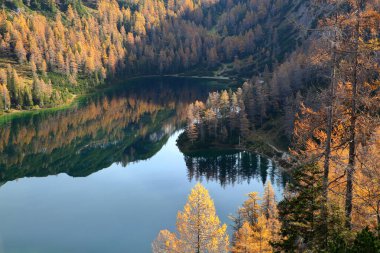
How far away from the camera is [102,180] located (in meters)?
111

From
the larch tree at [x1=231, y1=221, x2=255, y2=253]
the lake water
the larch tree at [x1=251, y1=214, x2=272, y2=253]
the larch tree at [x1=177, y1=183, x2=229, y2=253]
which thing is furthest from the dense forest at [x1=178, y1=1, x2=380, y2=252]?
the lake water

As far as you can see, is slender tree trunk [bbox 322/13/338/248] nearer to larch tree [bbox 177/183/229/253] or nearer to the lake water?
larch tree [bbox 177/183/229/253]

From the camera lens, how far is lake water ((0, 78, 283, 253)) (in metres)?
76.5

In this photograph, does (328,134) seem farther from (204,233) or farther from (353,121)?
(204,233)

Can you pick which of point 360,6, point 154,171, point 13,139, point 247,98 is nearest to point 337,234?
point 360,6

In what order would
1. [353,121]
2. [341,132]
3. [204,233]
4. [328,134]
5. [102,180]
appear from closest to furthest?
[353,121]
[328,134]
[341,132]
[204,233]
[102,180]

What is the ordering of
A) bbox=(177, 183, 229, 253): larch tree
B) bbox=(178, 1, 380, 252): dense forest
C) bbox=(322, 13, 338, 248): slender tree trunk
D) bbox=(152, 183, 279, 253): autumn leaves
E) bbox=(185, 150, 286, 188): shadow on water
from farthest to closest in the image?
bbox=(185, 150, 286, 188): shadow on water
bbox=(177, 183, 229, 253): larch tree
bbox=(152, 183, 279, 253): autumn leaves
bbox=(322, 13, 338, 248): slender tree trunk
bbox=(178, 1, 380, 252): dense forest

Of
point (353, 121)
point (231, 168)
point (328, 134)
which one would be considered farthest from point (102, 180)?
point (353, 121)

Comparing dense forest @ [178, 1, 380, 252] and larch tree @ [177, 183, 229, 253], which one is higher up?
dense forest @ [178, 1, 380, 252]

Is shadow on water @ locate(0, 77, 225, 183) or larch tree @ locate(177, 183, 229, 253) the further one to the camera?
shadow on water @ locate(0, 77, 225, 183)

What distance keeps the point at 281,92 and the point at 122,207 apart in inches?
3360

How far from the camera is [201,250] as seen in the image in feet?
138

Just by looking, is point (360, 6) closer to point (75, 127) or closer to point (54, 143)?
point (54, 143)

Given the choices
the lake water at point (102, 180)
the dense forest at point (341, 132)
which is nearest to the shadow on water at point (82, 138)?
the lake water at point (102, 180)
